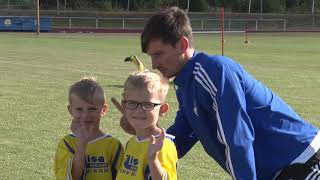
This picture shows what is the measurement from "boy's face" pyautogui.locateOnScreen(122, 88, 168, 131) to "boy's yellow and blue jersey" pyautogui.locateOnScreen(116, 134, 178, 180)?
0.11 meters

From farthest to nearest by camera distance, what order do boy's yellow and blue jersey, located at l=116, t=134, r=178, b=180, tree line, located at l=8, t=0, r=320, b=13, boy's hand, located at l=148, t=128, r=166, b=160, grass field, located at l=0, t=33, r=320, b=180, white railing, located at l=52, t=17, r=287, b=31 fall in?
1. tree line, located at l=8, t=0, r=320, b=13
2. white railing, located at l=52, t=17, r=287, b=31
3. grass field, located at l=0, t=33, r=320, b=180
4. boy's yellow and blue jersey, located at l=116, t=134, r=178, b=180
5. boy's hand, located at l=148, t=128, r=166, b=160

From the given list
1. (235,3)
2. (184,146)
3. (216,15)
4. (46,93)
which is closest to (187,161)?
(184,146)

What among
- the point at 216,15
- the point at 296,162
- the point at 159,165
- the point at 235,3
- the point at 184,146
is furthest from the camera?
the point at 235,3

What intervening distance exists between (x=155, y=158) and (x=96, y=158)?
717 mm

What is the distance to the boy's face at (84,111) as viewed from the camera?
3.90 m

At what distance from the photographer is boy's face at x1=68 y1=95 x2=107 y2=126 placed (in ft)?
12.8

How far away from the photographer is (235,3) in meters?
91.2

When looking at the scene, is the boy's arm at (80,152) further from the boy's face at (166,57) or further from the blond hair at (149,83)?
the boy's face at (166,57)

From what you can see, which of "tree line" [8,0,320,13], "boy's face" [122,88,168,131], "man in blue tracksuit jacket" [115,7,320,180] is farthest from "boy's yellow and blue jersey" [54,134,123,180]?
"tree line" [8,0,320,13]

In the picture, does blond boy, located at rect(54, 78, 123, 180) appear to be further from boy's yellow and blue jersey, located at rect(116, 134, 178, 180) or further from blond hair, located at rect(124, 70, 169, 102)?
blond hair, located at rect(124, 70, 169, 102)

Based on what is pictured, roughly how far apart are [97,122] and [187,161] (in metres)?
3.92

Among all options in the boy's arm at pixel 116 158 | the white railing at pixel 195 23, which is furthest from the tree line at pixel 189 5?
the boy's arm at pixel 116 158

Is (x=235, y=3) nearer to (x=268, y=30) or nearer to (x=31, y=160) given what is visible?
(x=268, y=30)

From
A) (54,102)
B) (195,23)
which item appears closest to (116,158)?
(54,102)
